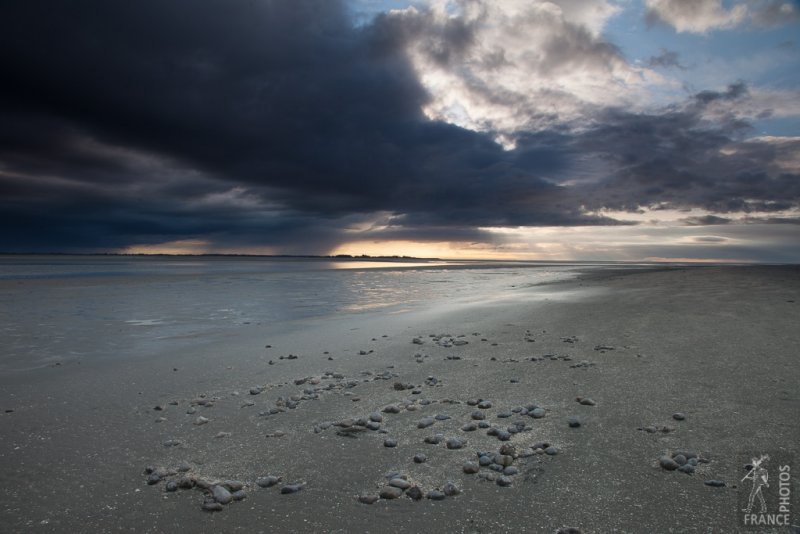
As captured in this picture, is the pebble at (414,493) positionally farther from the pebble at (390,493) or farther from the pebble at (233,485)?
the pebble at (233,485)

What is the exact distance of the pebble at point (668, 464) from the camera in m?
3.90

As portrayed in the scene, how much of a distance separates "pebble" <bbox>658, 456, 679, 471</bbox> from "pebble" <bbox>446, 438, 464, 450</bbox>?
185 cm

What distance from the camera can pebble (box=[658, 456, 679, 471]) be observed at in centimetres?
390

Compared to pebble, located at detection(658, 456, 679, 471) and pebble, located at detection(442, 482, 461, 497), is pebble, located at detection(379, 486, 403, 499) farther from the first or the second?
pebble, located at detection(658, 456, 679, 471)

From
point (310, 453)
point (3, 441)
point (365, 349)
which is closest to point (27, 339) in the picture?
point (3, 441)

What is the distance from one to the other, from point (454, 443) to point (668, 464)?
6.45ft

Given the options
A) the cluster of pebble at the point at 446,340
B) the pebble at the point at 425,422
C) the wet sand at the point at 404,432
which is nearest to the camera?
the wet sand at the point at 404,432

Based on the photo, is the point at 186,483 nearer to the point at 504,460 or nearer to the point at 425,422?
the point at 425,422

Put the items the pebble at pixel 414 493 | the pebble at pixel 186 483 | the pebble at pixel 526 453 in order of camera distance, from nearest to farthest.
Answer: the pebble at pixel 414 493
the pebble at pixel 186 483
the pebble at pixel 526 453

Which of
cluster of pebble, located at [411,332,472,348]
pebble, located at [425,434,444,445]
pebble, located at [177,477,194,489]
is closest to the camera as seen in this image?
pebble, located at [177,477,194,489]

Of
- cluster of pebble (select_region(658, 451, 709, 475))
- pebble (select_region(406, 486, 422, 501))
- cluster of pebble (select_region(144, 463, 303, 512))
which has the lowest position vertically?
cluster of pebble (select_region(144, 463, 303, 512))

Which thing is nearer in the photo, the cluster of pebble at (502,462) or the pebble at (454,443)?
the cluster of pebble at (502,462)

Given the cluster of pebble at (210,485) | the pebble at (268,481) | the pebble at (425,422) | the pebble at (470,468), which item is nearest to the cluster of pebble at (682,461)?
the pebble at (470,468)

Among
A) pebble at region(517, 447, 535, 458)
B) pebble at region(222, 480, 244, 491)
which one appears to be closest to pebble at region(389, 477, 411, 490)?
pebble at region(517, 447, 535, 458)
